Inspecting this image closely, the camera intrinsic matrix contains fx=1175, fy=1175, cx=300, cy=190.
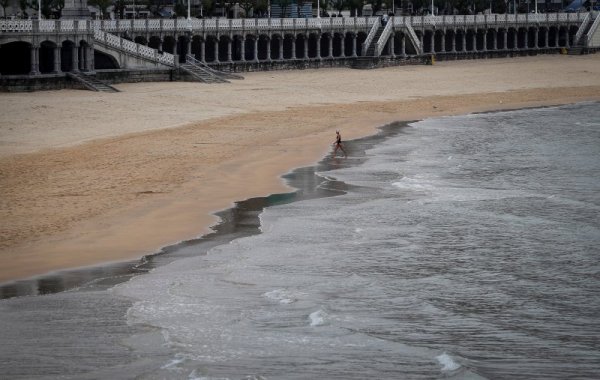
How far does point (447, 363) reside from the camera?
20.2m

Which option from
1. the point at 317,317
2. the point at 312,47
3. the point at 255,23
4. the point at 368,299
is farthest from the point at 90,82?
the point at 317,317

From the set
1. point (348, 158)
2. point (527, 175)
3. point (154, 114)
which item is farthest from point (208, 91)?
point (527, 175)

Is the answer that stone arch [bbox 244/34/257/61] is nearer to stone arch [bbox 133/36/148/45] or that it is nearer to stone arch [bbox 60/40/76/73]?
stone arch [bbox 133/36/148/45]

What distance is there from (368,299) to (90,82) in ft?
176

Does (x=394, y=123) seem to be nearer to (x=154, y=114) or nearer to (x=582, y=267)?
(x=154, y=114)

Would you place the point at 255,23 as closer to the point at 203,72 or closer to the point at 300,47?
the point at 300,47

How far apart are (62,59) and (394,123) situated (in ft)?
89.7

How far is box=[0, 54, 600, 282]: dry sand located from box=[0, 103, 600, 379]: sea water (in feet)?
9.60

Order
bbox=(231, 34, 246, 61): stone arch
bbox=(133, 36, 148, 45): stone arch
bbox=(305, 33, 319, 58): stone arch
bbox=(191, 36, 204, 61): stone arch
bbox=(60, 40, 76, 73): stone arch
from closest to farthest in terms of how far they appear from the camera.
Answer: bbox=(60, 40, 76, 73): stone arch < bbox=(133, 36, 148, 45): stone arch < bbox=(191, 36, 204, 61): stone arch < bbox=(231, 34, 246, 61): stone arch < bbox=(305, 33, 319, 58): stone arch

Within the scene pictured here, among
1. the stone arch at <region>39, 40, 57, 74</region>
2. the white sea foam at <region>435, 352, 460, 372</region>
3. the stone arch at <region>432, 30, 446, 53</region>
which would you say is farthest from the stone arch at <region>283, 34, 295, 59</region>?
the white sea foam at <region>435, 352, 460, 372</region>

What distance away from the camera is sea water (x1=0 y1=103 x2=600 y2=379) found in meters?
20.2

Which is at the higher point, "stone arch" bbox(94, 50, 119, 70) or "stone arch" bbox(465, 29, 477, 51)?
"stone arch" bbox(465, 29, 477, 51)

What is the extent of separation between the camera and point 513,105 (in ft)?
252

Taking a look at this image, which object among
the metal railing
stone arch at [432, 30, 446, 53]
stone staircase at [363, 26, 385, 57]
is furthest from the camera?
the metal railing
